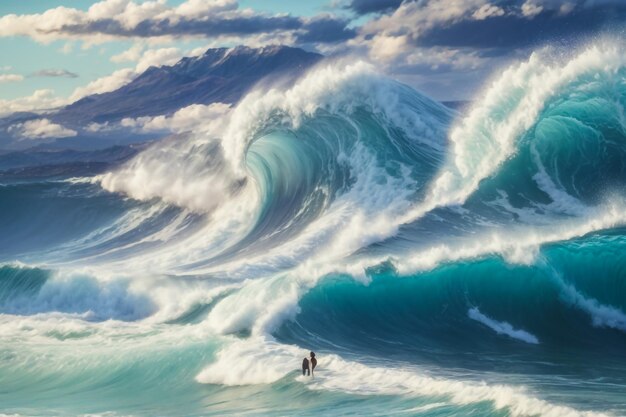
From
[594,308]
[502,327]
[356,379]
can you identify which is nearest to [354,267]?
[502,327]

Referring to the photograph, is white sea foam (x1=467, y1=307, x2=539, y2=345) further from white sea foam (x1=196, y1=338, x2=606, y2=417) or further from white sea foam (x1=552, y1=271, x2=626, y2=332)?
white sea foam (x1=196, y1=338, x2=606, y2=417)

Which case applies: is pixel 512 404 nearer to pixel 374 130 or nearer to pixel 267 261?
pixel 267 261

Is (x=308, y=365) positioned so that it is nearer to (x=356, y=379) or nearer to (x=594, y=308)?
(x=356, y=379)

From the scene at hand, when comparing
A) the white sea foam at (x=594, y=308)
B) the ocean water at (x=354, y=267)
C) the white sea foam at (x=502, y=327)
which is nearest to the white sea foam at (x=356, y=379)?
the ocean water at (x=354, y=267)

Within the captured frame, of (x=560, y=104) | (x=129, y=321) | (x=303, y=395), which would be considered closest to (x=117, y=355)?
(x=129, y=321)

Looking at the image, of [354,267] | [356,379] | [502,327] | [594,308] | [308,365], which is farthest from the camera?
[354,267]

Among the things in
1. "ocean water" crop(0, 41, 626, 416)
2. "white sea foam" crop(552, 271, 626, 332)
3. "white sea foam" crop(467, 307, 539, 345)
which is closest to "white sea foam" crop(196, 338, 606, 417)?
"ocean water" crop(0, 41, 626, 416)
